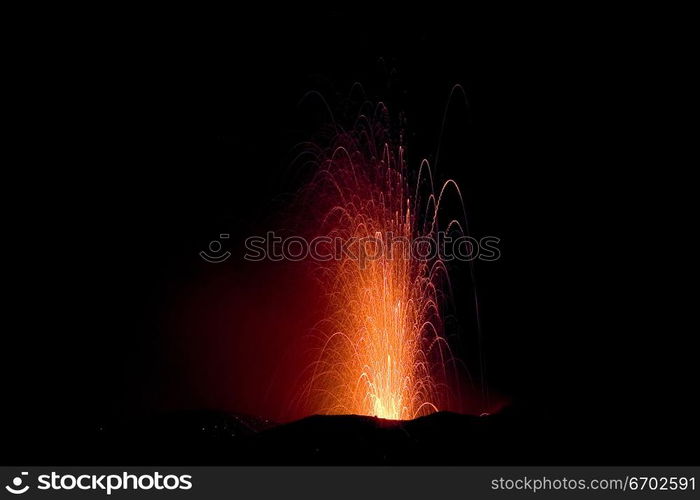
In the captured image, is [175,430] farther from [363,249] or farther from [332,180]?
[332,180]

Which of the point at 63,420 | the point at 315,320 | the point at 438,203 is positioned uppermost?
the point at 438,203

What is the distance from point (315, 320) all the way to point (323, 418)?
1237cm

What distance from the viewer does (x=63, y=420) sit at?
31.2m

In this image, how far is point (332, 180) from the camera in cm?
2827

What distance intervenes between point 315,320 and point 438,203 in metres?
7.43

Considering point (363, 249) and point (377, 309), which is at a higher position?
point (363, 249)

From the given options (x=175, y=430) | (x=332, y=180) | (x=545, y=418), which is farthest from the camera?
(x=332, y=180)

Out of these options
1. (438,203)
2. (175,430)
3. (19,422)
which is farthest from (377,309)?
(19,422)

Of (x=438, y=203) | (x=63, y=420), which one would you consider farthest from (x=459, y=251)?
(x=63, y=420)

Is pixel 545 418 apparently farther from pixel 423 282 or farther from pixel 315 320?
pixel 315 320

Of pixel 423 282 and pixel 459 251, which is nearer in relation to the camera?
pixel 423 282
